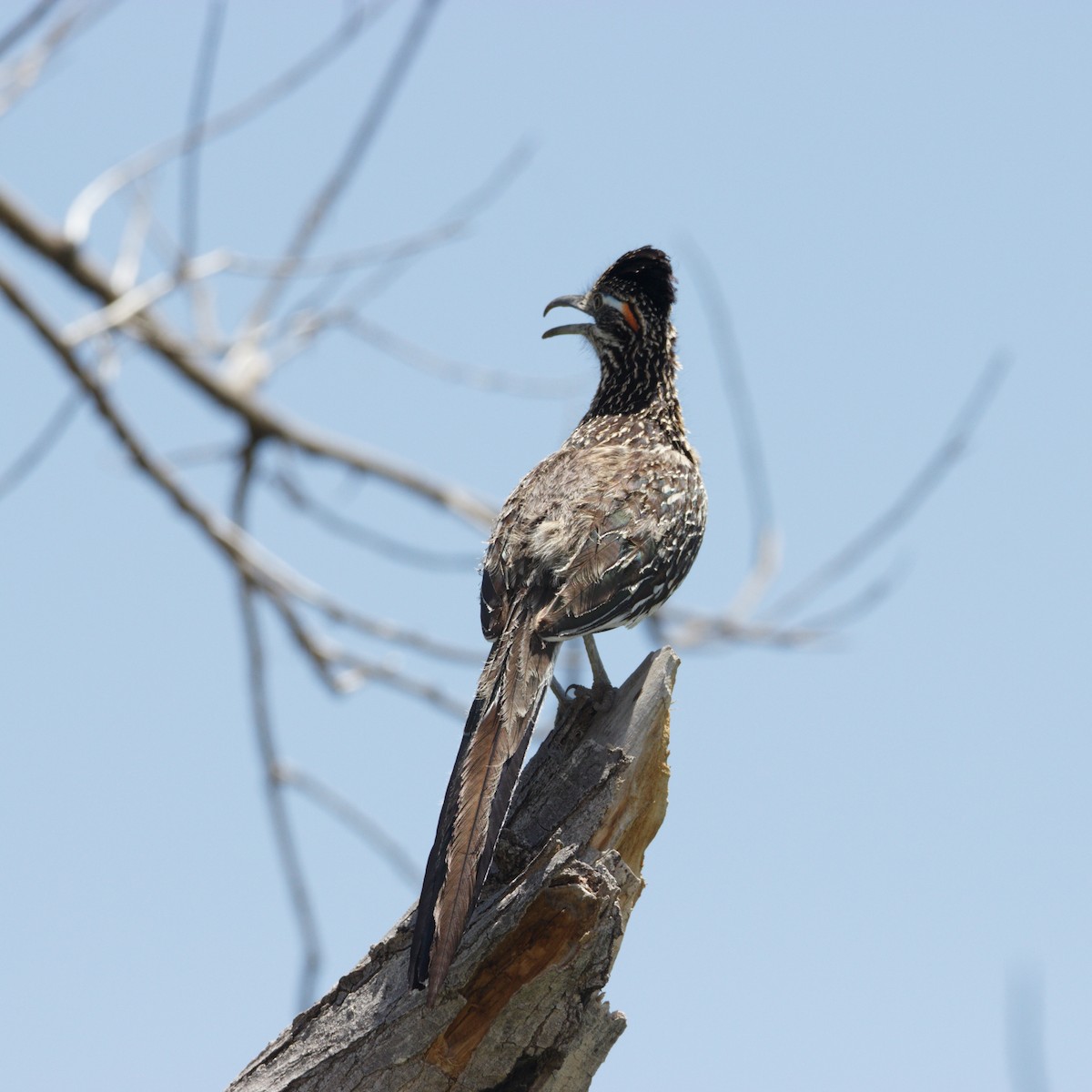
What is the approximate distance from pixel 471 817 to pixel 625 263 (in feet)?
14.0

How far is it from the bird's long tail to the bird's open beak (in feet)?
9.42

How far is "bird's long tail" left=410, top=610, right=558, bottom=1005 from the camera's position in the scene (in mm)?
4301

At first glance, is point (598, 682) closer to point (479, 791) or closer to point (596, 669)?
point (596, 669)

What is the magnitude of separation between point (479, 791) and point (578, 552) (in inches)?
59.4

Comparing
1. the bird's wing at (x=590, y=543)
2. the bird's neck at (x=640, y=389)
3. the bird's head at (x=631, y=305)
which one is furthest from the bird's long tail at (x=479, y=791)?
the bird's head at (x=631, y=305)

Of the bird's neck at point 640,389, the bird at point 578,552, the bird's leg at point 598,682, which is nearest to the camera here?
the bird at point 578,552

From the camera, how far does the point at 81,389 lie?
6.34 m

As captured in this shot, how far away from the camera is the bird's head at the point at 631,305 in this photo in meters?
8.14

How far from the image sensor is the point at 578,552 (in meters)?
6.06

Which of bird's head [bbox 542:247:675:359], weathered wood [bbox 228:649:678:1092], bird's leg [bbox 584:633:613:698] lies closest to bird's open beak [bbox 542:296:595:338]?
bird's head [bbox 542:247:675:359]

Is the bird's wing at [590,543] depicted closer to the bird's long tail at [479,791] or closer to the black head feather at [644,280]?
the bird's long tail at [479,791]

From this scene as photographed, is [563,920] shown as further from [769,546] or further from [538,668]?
[769,546]

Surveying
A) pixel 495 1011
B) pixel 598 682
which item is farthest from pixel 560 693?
pixel 495 1011

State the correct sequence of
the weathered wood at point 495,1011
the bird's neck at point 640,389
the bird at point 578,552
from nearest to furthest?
the weathered wood at point 495,1011 < the bird at point 578,552 < the bird's neck at point 640,389
